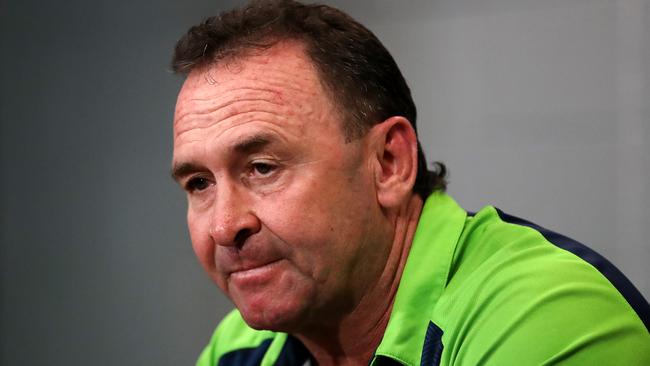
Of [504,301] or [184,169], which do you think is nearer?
[504,301]

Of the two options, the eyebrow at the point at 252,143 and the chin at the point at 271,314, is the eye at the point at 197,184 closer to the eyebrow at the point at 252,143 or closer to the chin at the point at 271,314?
the eyebrow at the point at 252,143

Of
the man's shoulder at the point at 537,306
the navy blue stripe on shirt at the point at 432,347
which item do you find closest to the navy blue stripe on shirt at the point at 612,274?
the man's shoulder at the point at 537,306

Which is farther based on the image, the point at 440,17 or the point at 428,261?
the point at 440,17

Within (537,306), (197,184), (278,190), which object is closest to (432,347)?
(537,306)

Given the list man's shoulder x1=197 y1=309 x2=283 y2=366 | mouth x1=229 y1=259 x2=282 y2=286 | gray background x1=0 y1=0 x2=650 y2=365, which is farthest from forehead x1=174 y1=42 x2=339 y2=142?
gray background x1=0 y1=0 x2=650 y2=365

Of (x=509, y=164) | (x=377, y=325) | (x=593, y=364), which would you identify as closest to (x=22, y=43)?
(x=509, y=164)

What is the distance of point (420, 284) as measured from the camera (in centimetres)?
143

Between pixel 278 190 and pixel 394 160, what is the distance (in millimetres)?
249

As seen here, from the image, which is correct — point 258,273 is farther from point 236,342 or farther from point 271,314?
point 236,342

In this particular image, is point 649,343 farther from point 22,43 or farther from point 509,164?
point 22,43

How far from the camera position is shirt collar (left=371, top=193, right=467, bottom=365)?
1379 millimetres

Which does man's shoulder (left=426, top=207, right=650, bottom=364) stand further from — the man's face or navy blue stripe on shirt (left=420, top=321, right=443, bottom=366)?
the man's face

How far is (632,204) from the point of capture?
2146mm

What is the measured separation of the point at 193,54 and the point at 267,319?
0.50 meters
